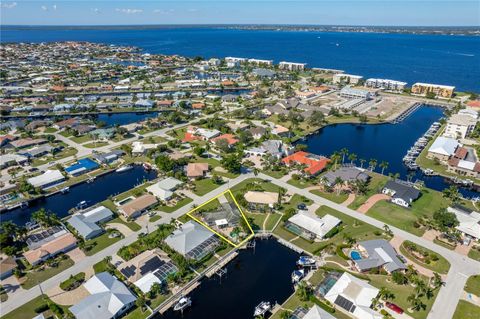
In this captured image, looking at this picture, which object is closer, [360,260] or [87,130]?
Answer: [360,260]

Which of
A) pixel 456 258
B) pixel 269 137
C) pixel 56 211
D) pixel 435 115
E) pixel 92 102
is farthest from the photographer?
pixel 92 102

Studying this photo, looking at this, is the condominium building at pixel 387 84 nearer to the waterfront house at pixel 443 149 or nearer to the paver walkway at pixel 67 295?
the waterfront house at pixel 443 149

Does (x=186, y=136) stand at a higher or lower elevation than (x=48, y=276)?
higher

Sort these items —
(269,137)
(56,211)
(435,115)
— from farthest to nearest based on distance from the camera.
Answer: (435,115), (269,137), (56,211)

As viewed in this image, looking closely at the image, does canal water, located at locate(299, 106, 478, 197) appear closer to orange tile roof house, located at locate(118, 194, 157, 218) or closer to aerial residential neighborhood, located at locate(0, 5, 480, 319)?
aerial residential neighborhood, located at locate(0, 5, 480, 319)

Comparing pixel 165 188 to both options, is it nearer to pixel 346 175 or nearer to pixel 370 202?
pixel 346 175

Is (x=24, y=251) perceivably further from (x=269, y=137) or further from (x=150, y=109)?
(x=150, y=109)

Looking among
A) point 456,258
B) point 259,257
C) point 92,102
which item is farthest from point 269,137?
point 92,102
